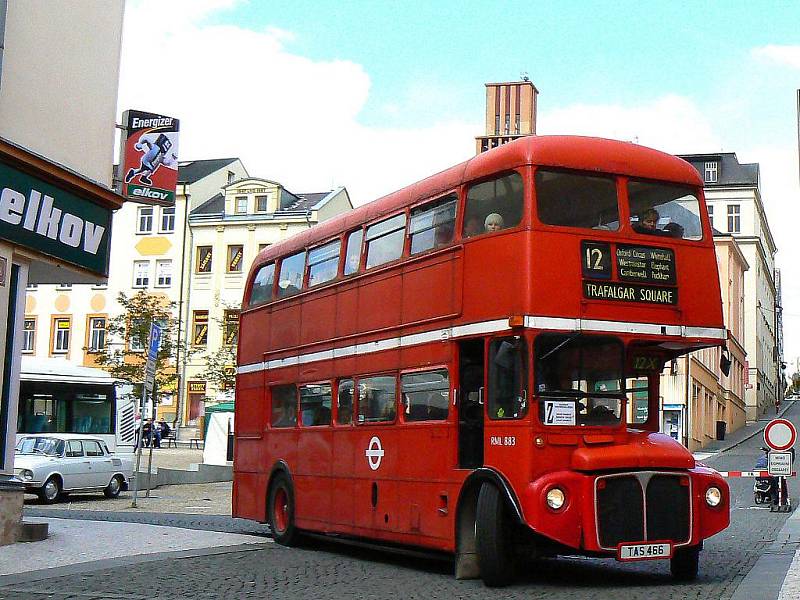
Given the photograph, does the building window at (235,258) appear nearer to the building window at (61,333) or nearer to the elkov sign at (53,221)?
the building window at (61,333)

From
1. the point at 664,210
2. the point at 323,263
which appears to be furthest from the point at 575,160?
the point at 323,263

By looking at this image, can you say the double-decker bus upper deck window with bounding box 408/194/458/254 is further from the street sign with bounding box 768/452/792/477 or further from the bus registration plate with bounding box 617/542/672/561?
the street sign with bounding box 768/452/792/477

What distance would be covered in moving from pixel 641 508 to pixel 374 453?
4542 millimetres

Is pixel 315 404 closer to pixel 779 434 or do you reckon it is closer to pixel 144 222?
pixel 779 434

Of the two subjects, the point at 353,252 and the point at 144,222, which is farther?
the point at 144,222

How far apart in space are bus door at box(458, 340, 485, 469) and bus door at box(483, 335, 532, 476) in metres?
0.62

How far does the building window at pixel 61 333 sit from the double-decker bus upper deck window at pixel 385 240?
6203cm

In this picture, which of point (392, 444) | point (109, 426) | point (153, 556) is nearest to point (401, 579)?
point (392, 444)

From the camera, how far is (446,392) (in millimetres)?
14359

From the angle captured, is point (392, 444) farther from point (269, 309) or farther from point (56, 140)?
point (56, 140)

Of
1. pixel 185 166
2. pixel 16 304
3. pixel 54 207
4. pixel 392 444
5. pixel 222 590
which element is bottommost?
pixel 222 590

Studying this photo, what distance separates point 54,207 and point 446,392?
7.02 m

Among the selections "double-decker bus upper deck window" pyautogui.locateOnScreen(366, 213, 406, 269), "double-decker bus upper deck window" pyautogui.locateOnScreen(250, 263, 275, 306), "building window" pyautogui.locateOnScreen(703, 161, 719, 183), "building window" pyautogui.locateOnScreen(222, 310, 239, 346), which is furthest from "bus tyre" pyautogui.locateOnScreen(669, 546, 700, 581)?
"building window" pyautogui.locateOnScreen(703, 161, 719, 183)

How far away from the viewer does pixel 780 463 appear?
25688mm
